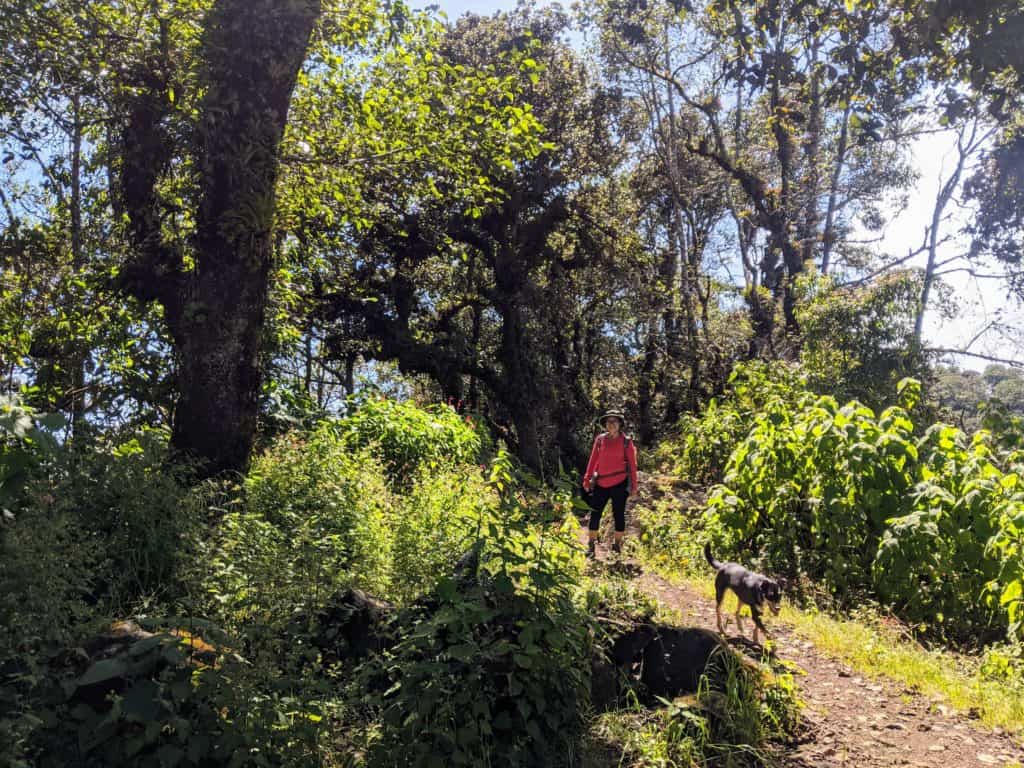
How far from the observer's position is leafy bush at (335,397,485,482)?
962cm

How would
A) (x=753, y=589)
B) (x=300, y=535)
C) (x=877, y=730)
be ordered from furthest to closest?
1. (x=753, y=589)
2. (x=300, y=535)
3. (x=877, y=730)

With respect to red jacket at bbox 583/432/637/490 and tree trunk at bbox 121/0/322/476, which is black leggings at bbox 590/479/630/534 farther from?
tree trunk at bbox 121/0/322/476

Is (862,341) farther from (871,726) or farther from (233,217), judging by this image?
(233,217)

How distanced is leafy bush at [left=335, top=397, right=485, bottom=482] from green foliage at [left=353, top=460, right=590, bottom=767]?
461cm

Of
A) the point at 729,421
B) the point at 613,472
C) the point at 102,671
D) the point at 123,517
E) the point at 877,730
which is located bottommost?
the point at 877,730

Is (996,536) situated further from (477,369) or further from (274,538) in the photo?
(477,369)

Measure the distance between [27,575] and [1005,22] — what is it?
694 cm

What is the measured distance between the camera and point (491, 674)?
412 centimetres

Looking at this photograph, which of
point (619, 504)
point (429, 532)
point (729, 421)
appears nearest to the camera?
point (429, 532)

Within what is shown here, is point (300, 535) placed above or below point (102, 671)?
above

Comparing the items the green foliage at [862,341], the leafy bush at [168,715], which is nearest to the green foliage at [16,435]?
the leafy bush at [168,715]

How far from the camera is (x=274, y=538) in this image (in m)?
5.62

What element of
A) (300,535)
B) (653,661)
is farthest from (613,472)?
(300,535)

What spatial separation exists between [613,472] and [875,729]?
427cm
